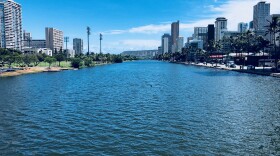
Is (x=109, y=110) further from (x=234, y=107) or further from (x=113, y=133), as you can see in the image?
(x=234, y=107)

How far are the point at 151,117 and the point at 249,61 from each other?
440 ft

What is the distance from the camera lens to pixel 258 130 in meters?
31.4

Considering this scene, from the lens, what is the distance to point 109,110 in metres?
43.2

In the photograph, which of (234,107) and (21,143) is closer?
(21,143)

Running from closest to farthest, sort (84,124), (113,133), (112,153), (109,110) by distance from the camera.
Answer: (112,153), (113,133), (84,124), (109,110)

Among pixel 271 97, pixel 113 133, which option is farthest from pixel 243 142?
pixel 271 97

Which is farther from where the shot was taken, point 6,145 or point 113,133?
point 113,133

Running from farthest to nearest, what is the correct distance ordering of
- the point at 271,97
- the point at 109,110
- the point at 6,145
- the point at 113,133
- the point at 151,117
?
the point at 271,97, the point at 109,110, the point at 151,117, the point at 113,133, the point at 6,145

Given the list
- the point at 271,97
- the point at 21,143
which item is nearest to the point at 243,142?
the point at 21,143

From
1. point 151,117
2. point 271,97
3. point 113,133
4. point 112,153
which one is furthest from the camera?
point 271,97

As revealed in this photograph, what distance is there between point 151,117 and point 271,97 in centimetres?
2833

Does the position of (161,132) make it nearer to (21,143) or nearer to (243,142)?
(243,142)

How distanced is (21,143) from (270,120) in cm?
2899

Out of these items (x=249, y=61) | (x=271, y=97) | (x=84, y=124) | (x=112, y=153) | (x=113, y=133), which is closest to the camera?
(x=112, y=153)
